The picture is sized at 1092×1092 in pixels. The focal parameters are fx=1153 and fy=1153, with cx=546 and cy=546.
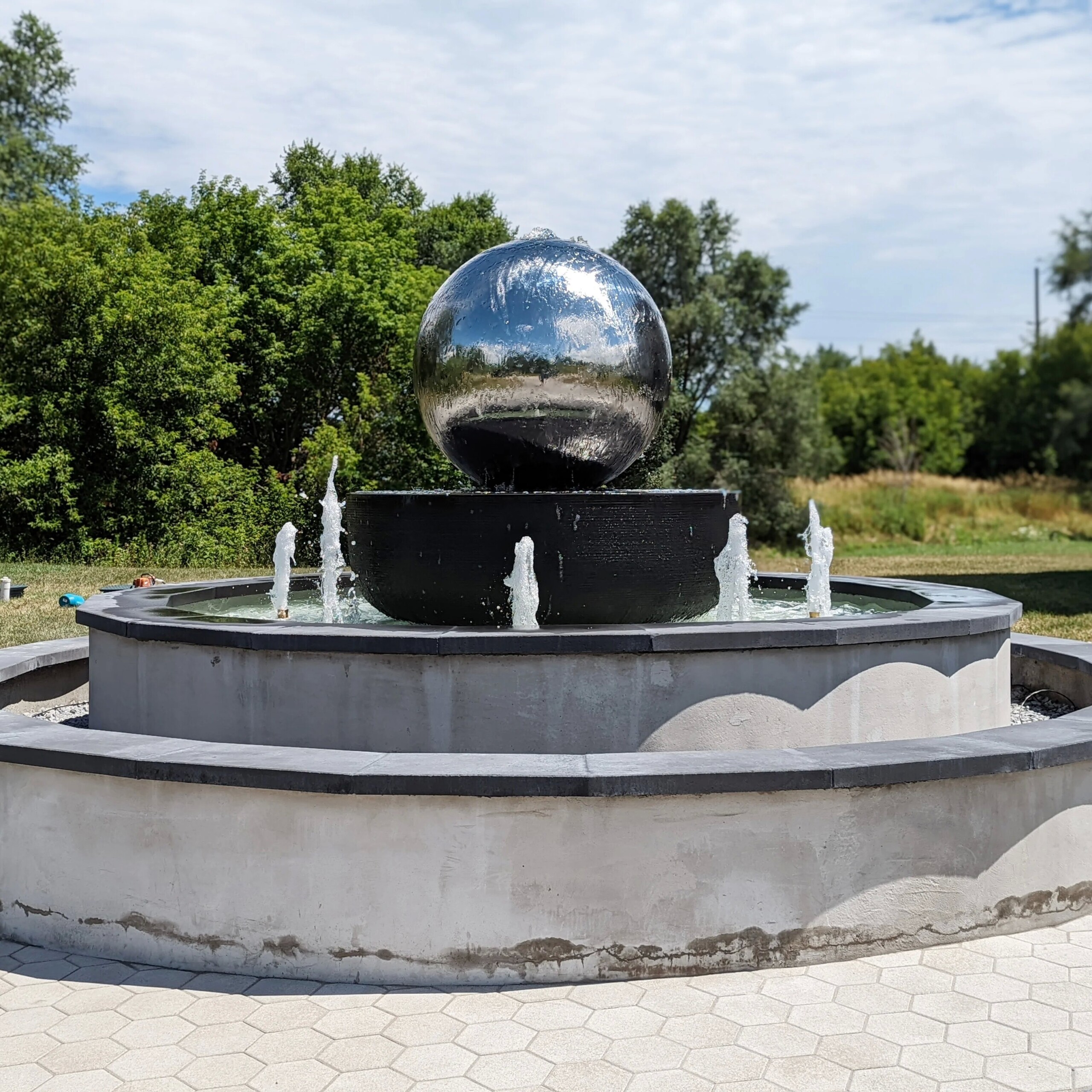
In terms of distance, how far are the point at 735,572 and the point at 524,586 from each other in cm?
184

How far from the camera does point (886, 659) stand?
5992 millimetres

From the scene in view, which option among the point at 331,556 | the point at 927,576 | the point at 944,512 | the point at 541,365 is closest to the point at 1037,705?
the point at 541,365

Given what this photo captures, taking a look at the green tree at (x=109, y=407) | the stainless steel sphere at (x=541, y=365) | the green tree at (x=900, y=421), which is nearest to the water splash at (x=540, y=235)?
the stainless steel sphere at (x=541, y=365)

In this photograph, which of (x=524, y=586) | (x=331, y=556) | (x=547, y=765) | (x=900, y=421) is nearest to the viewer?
(x=547, y=765)

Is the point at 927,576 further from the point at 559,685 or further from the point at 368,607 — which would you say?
the point at 559,685

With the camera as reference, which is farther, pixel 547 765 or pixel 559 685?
pixel 559 685

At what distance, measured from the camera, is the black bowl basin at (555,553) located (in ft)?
21.6

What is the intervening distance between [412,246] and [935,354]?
49.8 metres

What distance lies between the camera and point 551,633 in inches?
216

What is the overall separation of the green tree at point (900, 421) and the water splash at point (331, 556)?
157ft

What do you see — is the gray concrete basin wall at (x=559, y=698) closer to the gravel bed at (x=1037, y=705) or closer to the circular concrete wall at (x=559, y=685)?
the circular concrete wall at (x=559, y=685)

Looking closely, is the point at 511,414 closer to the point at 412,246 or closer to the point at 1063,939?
the point at 1063,939

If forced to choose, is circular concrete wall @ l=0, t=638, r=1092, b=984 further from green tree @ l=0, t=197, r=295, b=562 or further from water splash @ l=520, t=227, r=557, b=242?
green tree @ l=0, t=197, r=295, b=562

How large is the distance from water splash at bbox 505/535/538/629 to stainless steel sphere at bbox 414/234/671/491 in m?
1.10
